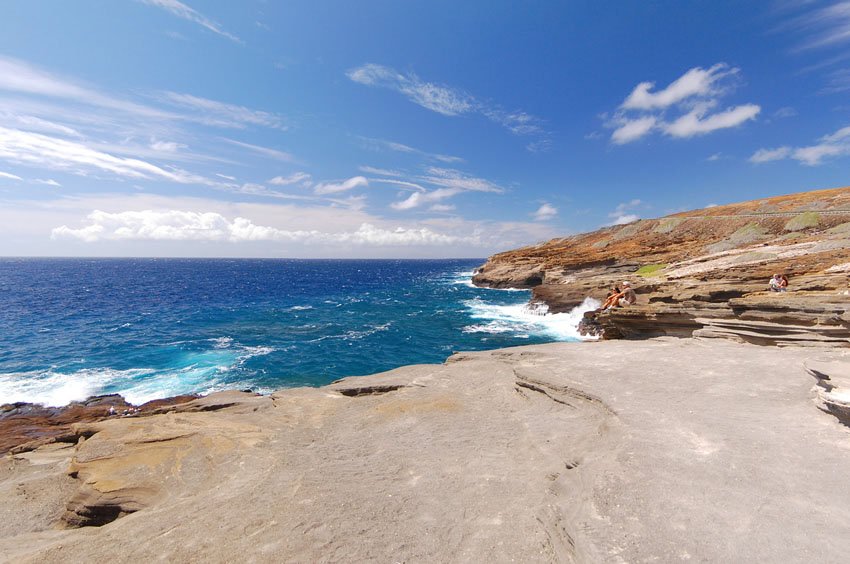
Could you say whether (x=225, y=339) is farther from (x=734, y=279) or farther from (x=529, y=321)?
(x=734, y=279)

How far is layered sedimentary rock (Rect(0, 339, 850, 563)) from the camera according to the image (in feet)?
17.2

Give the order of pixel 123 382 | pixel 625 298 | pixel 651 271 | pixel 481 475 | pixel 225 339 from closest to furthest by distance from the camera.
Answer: pixel 481 475
pixel 625 298
pixel 123 382
pixel 225 339
pixel 651 271

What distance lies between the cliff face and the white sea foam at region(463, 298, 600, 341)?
5.59 feet

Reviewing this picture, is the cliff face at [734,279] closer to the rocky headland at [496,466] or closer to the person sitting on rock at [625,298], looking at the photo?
the rocky headland at [496,466]

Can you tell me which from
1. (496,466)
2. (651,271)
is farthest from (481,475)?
(651,271)

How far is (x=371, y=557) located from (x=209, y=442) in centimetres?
647

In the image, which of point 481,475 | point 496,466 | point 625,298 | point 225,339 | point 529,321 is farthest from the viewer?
point 529,321

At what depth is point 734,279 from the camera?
26.0 meters

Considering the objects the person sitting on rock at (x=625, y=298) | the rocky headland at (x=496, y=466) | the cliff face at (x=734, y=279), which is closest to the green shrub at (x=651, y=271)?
the cliff face at (x=734, y=279)

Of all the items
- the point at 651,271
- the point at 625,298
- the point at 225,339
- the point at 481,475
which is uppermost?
the point at 651,271

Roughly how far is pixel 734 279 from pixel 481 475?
28.4 meters

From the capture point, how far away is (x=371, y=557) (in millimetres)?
5168

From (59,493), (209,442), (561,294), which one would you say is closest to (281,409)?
(209,442)

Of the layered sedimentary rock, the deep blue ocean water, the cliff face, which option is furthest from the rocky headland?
the deep blue ocean water
